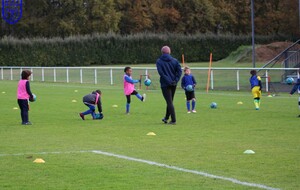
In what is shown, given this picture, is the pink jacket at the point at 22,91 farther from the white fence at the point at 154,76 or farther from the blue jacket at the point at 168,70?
the white fence at the point at 154,76

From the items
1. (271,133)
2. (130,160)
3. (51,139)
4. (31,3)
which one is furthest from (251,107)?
(31,3)

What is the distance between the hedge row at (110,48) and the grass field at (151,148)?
50.9 m

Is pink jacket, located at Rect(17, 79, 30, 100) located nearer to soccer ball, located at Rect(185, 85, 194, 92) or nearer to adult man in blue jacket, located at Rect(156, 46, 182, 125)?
adult man in blue jacket, located at Rect(156, 46, 182, 125)

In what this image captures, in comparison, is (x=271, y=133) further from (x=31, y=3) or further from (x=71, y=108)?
(x=31, y=3)

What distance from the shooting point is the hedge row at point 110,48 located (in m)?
77.4

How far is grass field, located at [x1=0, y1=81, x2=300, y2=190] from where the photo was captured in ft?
37.2

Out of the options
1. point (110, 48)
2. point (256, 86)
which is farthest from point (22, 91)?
point (110, 48)

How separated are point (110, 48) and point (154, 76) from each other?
32553mm

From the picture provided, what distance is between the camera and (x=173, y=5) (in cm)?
9856

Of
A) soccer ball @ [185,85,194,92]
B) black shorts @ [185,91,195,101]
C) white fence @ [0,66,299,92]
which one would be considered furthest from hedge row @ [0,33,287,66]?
soccer ball @ [185,85,194,92]

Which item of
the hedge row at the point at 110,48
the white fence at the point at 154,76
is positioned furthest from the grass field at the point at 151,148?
the hedge row at the point at 110,48

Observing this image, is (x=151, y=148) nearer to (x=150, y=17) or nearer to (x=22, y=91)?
(x=22, y=91)

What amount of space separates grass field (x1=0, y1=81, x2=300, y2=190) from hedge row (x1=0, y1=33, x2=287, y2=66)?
50879 mm

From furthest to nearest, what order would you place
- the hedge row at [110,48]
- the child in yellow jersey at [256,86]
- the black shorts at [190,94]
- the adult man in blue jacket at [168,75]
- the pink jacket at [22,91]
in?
the hedge row at [110,48], the child in yellow jersey at [256,86], the black shorts at [190,94], the pink jacket at [22,91], the adult man in blue jacket at [168,75]
